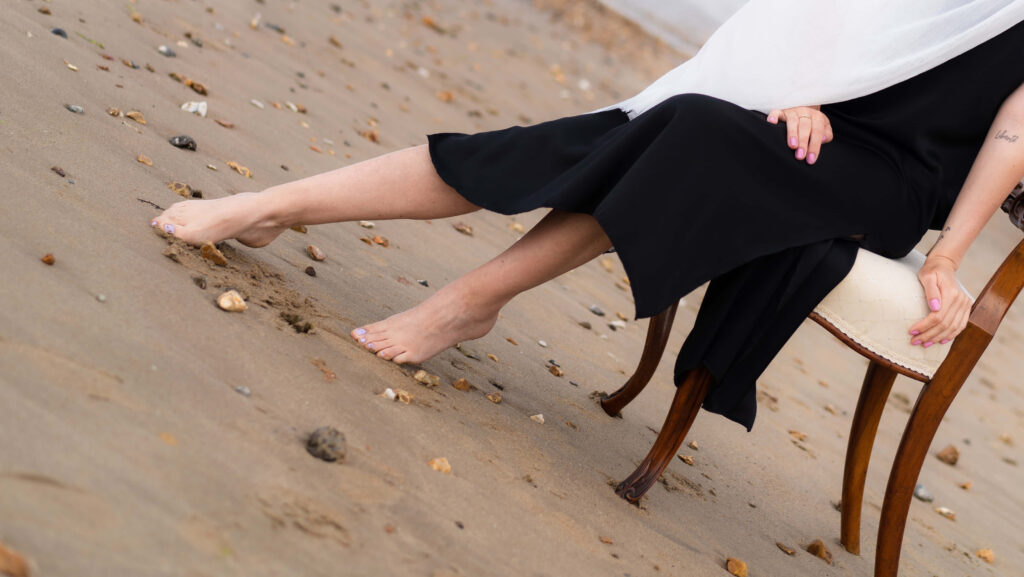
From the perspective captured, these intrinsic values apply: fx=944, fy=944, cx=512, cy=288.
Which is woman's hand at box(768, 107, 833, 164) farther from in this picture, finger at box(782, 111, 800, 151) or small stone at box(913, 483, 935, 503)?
small stone at box(913, 483, 935, 503)

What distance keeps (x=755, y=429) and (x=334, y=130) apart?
201 centimetres

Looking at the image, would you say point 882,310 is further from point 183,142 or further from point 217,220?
point 183,142

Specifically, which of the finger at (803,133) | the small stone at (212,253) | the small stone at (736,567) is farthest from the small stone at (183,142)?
the small stone at (736,567)

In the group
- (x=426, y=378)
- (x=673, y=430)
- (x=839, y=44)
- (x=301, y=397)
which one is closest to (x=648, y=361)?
(x=673, y=430)

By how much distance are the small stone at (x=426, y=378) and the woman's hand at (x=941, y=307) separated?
37.9 inches

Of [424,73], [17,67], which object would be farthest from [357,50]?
[17,67]

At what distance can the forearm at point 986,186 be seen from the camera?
1.88 meters

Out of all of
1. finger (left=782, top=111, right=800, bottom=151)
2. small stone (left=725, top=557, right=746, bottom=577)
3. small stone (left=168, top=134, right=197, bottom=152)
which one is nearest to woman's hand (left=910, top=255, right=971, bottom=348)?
finger (left=782, top=111, right=800, bottom=151)

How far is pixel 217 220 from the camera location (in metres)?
1.97

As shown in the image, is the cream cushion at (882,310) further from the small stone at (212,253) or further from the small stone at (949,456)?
the small stone at (949,456)

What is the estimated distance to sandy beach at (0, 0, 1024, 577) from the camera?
49.5 inches

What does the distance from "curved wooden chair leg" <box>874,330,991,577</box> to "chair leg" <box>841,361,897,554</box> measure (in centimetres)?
25

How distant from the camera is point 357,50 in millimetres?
5234

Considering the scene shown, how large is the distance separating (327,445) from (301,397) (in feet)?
0.57
